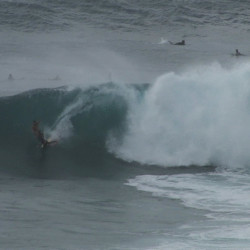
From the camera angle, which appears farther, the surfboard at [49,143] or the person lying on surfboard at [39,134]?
the surfboard at [49,143]

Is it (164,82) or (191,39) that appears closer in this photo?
(164,82)

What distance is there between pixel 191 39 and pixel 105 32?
4.53m

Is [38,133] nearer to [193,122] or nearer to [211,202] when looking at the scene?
[193,122]

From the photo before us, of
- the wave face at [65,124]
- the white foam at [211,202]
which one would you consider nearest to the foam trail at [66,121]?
the wave face at [65,124]

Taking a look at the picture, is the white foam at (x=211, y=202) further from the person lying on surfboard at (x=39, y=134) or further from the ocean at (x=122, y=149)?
the person lying on surfboard at (x=39, y=134)

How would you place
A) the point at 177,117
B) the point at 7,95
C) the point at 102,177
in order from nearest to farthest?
1. the point at 102,177
2. the point at 177,117
3. the point at 7,95

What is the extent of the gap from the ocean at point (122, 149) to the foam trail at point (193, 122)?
0.03m

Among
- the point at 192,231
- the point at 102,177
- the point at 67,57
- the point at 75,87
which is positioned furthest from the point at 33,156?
the point at 67,57

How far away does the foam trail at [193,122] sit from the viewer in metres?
24.5

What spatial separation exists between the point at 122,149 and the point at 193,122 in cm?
240

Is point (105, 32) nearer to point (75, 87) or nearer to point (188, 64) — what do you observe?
point (188, 64)

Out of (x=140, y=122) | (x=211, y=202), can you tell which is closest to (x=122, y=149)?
(x=140, y=122)

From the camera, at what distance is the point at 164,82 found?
87.4ft

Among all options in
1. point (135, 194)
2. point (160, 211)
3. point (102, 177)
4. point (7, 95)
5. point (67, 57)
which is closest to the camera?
point (160, 211)
